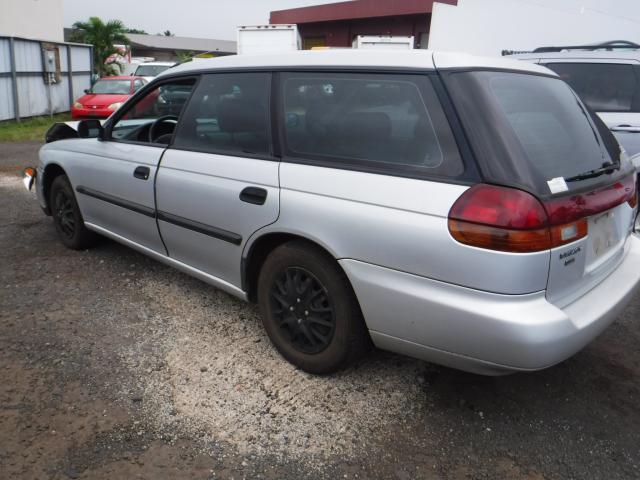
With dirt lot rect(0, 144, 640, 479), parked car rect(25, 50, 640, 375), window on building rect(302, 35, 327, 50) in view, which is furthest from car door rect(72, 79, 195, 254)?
window on building rect(302, 35, 327, 50)

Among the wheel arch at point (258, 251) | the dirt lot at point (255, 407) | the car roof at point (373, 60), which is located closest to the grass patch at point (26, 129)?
the dirt lot at point (255, 407)

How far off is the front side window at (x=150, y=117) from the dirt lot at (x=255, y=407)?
1.31 metres

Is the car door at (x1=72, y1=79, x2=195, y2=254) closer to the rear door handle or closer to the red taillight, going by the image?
the rear door handle

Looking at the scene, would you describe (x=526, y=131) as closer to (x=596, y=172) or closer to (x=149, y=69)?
(x=596, y=172)

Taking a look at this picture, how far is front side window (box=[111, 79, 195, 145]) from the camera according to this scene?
3930mm

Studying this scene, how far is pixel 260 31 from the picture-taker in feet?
49.5

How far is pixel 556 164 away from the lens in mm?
2373

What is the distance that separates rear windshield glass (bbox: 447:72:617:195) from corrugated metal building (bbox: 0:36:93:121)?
1510 centimetres

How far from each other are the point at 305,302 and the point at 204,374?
71cm

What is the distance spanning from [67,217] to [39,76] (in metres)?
13.8

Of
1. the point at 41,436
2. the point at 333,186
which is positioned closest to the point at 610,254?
the point at 333,186

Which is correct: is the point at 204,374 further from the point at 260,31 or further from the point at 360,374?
the point at 260,31

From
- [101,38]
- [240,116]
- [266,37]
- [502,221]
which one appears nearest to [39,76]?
[266,37]

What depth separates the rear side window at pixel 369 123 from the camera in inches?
92.0
